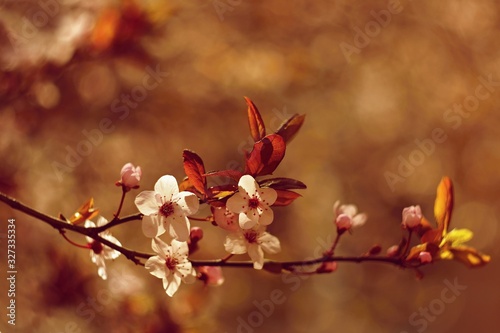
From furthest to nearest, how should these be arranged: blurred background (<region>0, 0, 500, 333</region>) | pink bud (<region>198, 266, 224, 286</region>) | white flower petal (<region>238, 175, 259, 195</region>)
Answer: blurred background (<region>0, 0, 500, 333</region>), pink bud (<region>198, 266, 224, 286</region>), white flower petal (<region>238, 175, 259, 195</region>)

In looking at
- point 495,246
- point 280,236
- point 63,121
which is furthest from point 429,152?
point 63,121

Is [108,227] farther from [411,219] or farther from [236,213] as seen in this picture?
[411,219]

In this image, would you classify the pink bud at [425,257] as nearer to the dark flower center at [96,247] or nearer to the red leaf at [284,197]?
the red leaf at [284,197]

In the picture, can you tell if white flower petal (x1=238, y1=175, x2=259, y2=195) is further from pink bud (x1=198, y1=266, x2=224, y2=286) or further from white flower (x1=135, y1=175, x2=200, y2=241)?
pink bud (x1=198, y1=266, x2=224, y2=286)

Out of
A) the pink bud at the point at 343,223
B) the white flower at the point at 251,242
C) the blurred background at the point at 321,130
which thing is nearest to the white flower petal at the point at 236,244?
the white flower at the point at 251,242

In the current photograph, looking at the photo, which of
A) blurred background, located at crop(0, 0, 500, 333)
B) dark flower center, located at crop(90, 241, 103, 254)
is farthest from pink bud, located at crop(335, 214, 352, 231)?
blurred background, located at crop(0, 0, 500, 333)

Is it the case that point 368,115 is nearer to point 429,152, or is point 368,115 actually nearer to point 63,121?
point 429,152

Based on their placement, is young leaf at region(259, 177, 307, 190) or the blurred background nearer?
young leaf at region(259, 177, 307, 190)

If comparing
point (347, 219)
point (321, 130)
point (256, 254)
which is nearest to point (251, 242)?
point (256, 254)
